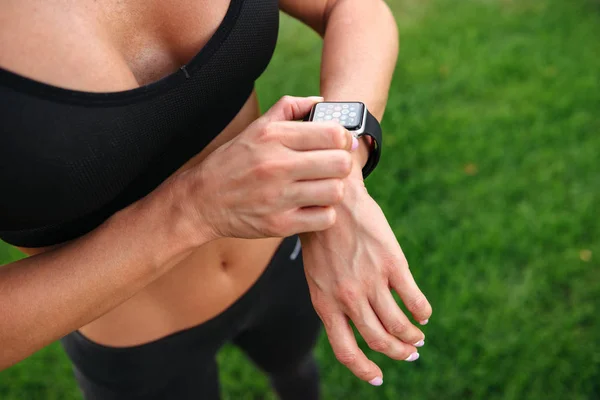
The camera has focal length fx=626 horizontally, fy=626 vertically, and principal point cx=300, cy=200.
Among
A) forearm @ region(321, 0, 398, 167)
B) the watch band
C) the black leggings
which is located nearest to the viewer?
the watch band

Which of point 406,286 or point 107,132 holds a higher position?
point 107,132

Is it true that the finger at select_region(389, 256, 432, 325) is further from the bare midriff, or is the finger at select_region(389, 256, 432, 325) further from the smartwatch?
the bare midriff

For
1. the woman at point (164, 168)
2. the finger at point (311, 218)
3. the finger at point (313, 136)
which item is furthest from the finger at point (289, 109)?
the finger at point (311, 218)

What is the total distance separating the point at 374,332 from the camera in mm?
1275

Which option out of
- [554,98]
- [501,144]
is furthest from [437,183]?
[554,98]

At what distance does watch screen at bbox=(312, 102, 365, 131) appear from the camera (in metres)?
1.31

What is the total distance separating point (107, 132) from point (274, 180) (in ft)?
1.11

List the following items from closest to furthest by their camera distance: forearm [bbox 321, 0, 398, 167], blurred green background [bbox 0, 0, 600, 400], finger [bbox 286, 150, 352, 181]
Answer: finger [bbox 286, 150, 352, 181]
forearm [bbox 321, 0, 398, 167]
blurred green background [bbox 0, 0, 600, 400]

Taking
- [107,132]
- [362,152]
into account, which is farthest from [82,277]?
[362,152]

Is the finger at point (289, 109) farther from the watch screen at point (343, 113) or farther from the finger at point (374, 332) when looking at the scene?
the finger at point (374, 332)

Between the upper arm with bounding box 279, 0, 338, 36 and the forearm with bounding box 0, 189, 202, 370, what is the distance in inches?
30.1

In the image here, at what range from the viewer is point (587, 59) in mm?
4449

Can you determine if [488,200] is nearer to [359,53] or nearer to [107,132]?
[359,53]

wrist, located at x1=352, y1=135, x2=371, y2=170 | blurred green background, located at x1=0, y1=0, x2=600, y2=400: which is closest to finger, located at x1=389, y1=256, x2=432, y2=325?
wrist, located at x1=352, y1=135, x2=371, y2=170
